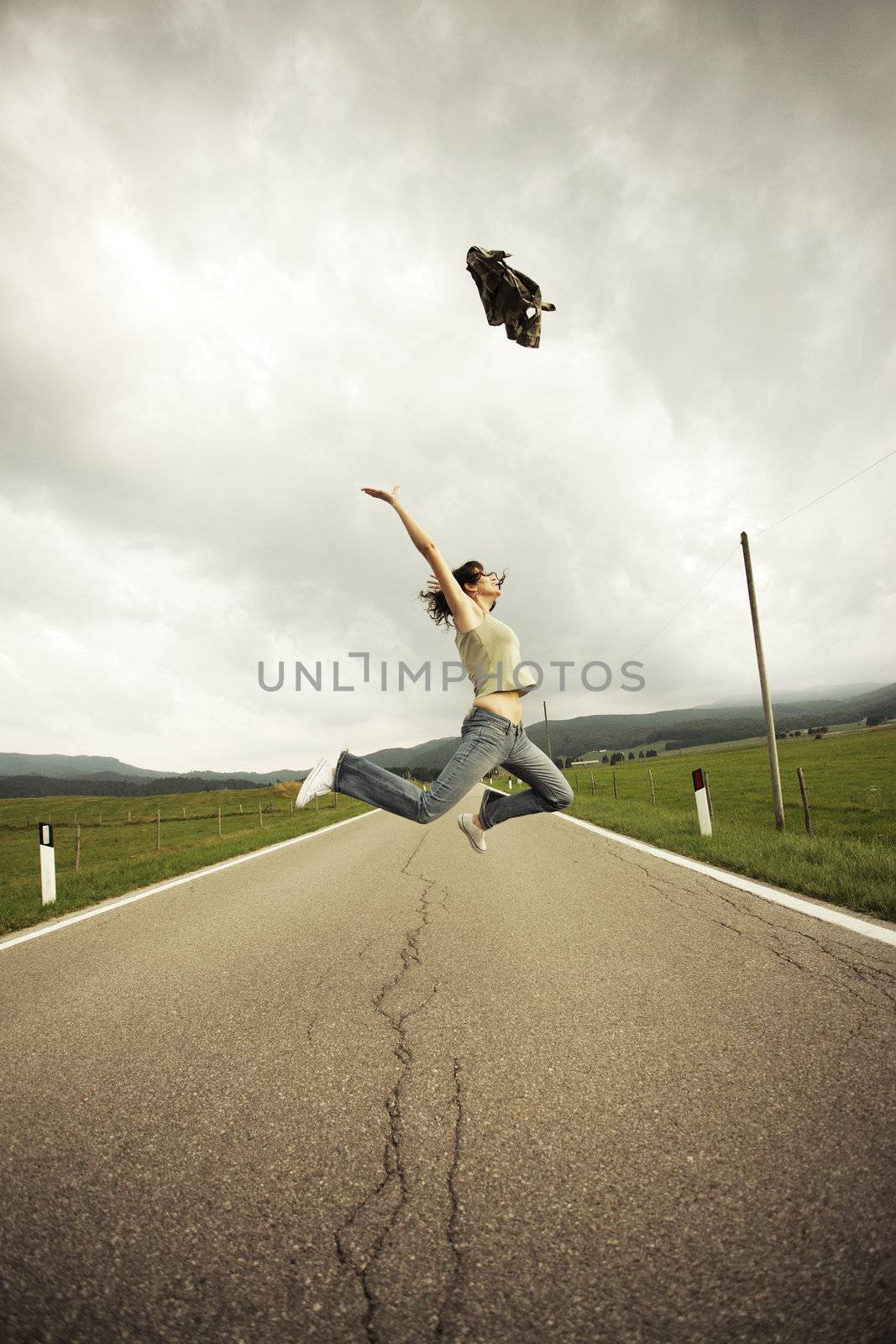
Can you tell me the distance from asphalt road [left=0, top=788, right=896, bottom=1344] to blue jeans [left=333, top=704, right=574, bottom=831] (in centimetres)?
102

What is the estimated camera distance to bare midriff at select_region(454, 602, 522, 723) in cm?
380

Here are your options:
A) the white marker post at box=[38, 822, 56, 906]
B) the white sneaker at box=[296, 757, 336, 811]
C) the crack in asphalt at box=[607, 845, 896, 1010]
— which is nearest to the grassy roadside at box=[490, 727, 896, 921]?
the crack in asphalt at box=[607, 845, 896, 1010]

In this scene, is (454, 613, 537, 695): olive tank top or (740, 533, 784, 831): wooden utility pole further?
(740, 533, 784, 831): wooden utility pole

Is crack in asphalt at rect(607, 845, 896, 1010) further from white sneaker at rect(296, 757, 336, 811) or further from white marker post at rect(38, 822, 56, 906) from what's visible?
white marker post at rect(38, 822, 56, 906)

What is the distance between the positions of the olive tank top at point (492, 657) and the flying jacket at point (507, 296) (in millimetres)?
3030

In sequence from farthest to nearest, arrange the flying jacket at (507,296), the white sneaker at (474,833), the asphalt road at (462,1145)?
the flying jacket at (507,296) → the white sneaker at (474,833) → the asphalt road at (462,1145)

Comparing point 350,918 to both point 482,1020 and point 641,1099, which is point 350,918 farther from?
point 641,1099

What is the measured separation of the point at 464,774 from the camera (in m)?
3.70

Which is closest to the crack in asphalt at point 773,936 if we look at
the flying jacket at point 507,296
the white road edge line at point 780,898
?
the white road edge line at point 780,898

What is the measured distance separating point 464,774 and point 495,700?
1.71 feet

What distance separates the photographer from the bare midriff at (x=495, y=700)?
3799 mm

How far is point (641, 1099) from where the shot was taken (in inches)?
78.7

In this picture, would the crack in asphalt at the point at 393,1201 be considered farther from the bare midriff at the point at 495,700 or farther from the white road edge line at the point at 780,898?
the white road edge line at the point at 780,898

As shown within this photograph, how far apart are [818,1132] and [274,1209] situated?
1545mm
